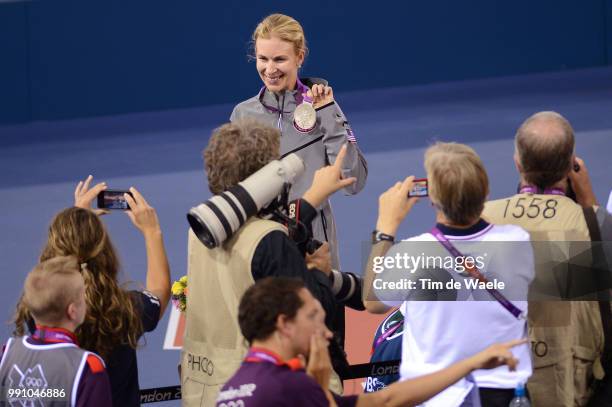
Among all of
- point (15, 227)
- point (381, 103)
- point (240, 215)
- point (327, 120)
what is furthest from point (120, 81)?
point (240, 215)

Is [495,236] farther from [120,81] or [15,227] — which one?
[120,81]

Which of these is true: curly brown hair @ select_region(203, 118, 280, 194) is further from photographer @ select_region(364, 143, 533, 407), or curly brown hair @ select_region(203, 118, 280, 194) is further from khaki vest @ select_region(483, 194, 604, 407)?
khaki vest @ select_region(483, 194, 604, 407)

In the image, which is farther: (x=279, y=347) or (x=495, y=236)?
(x=495, y=236)

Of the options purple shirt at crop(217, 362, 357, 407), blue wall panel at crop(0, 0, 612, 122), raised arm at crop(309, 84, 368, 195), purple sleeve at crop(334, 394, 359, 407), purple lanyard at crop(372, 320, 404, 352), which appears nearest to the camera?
purple shirt at crop(217, 362, 357, 407)

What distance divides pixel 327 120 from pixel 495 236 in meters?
1.53

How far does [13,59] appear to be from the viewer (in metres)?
12.7

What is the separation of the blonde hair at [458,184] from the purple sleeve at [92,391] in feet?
4.08

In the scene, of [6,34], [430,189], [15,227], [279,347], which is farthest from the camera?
[6,34]

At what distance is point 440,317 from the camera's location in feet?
11.8

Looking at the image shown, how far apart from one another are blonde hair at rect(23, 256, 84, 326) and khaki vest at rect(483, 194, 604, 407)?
1.43 meters

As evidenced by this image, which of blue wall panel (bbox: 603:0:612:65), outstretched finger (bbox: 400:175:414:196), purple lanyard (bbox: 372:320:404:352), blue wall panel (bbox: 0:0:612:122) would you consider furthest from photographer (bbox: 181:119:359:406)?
blue wall panel (bbox: 603:0:612:65)

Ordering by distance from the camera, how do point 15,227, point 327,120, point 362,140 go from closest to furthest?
point 327,120 < point 15,227 < point 362,140

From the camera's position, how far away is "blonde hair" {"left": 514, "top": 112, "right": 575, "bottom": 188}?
3.73 meters

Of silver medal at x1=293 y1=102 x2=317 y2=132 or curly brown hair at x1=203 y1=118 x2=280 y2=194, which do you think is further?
silver medal at x1=293 y1=102 x2=317 y2=132
